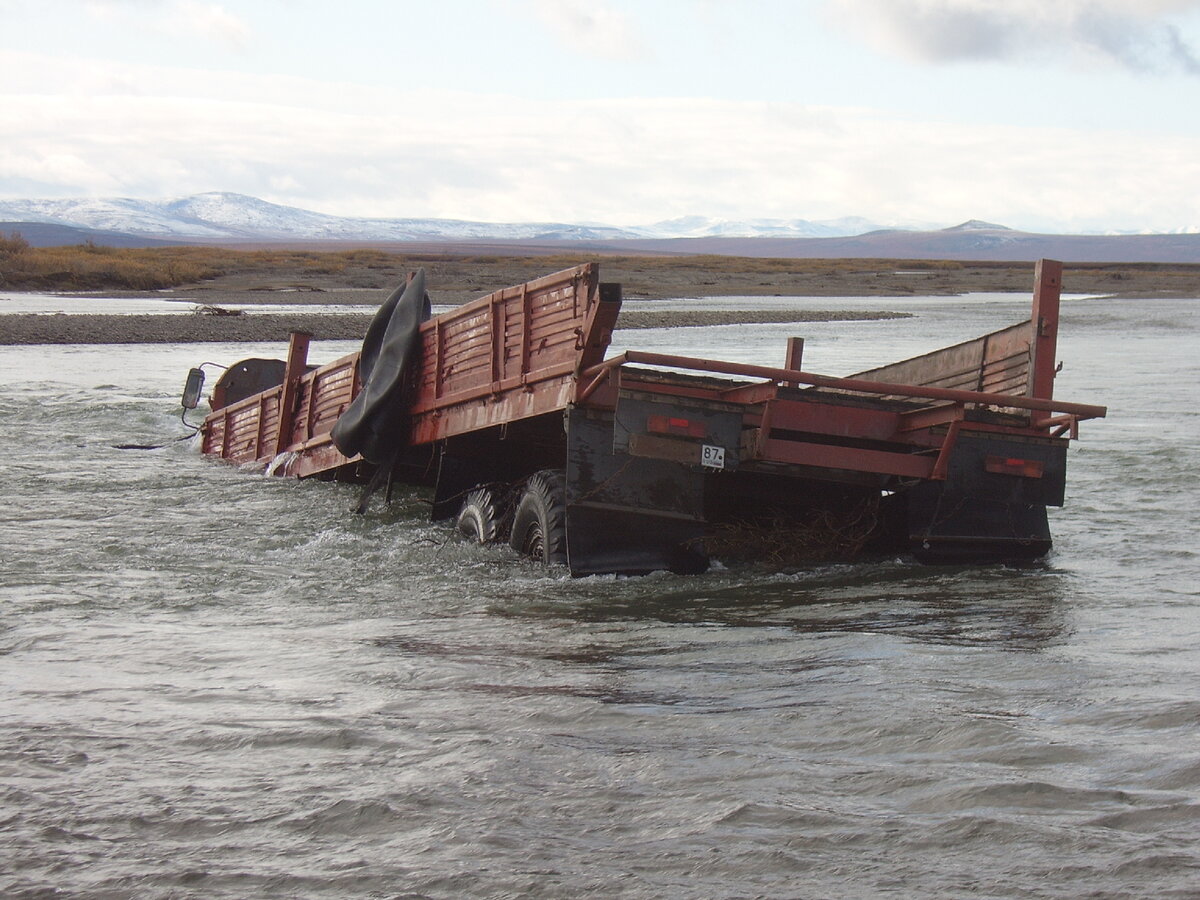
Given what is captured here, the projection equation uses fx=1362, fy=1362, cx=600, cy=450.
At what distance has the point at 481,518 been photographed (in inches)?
362

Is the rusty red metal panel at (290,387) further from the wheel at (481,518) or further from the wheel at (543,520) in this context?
the wheel at (543,520)

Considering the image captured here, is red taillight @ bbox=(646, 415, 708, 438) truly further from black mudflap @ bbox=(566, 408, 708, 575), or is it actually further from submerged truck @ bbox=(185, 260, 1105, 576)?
black mudflap @ bbox=(566, 408, 708, 575)

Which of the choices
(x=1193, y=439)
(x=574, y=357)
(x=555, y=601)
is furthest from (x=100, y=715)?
(x=1193, y=439)

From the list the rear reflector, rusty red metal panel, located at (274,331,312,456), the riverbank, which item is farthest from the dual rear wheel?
the riverbank

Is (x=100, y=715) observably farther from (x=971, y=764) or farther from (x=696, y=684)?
(x=971, y=764)

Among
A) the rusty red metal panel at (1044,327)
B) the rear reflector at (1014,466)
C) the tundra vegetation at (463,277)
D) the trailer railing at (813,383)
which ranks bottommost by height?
the rear reflector at (1014,466)

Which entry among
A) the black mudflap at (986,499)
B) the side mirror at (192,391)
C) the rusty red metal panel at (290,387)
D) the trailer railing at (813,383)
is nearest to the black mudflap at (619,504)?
the trailer railing at (813,383)

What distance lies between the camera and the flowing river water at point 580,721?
337cm

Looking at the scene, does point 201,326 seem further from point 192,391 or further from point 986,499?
point 986,499

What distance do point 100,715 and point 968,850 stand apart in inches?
119

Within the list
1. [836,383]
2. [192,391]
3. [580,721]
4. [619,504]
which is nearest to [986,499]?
[836,383]

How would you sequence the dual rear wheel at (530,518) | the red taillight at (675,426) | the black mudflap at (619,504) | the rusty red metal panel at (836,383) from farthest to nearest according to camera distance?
the dual rear wheel at (530,518) < the black mudflap at (619,504) < the red taillight at (675,426) < the rusty red metal panel at (836,383)

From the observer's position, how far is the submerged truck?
24.3 feet

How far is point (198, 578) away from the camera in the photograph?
7961 mm
